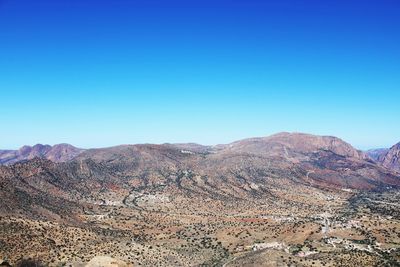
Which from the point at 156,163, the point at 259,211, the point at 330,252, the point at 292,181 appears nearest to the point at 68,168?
the point at 156,163

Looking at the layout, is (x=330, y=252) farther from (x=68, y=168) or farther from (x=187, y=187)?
(x=68, y=168)

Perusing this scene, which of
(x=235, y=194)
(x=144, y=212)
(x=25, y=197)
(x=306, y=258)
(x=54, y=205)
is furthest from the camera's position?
(x=235, y=194)

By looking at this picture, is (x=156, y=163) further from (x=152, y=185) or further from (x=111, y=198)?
(x=111, y=198)

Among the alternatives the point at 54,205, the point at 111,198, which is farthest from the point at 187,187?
the point at 54,205

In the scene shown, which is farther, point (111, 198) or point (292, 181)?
point (292, 181)

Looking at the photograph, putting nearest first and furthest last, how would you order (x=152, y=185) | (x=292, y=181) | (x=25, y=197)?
(x=25, y=197), (x=152, y=185), (x=292, y=181)

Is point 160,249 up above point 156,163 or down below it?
below
